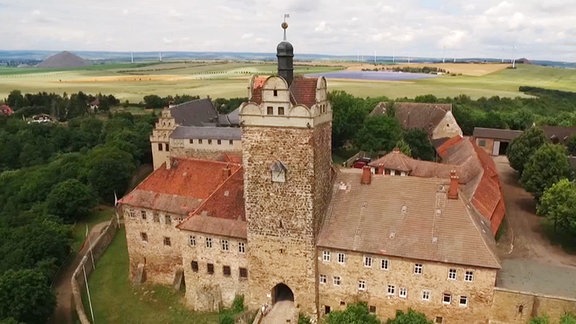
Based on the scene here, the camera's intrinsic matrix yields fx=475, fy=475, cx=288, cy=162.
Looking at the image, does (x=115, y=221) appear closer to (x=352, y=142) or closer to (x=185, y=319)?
(x=185, y=319)

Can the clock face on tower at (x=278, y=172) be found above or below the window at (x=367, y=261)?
above

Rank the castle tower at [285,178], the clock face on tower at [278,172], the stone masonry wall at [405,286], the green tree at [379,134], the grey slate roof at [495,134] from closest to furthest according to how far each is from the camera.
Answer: the stone masonry wall at [405,286] → the castle tower at [285,178] → the clock face on tower at [278,172] → the green tree at [379,134] → the grey slate roof at [495,134]

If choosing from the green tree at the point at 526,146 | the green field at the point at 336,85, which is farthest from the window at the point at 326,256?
the green field at the point at 336,85

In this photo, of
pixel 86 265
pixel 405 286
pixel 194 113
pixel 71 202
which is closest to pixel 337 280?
pixel 405 286

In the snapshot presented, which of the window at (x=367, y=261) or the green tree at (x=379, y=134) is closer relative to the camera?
the window at (x=367, y=261)

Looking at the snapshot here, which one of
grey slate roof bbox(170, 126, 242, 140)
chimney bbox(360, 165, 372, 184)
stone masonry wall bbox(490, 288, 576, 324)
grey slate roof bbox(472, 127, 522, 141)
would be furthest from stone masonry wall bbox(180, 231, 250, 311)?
A: grey slate roof bbox(472, 127, 522, 141)

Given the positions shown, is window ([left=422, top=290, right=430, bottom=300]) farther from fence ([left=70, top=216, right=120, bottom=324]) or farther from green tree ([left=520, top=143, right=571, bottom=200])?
fence ([left=70, top=216, right=120, bottom=324])

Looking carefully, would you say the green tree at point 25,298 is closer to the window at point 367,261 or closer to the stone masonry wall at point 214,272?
the stone masonry wall at point 214,272
